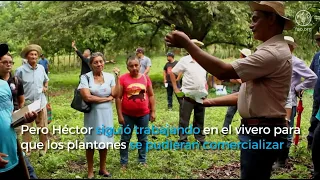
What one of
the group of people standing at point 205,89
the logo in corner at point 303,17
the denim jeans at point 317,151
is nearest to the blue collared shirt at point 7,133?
the group of people standing at point 205,89

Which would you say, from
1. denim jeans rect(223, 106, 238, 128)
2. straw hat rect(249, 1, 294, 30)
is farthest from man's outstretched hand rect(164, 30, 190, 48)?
denim jeans rect(223, 106, 238, 128)

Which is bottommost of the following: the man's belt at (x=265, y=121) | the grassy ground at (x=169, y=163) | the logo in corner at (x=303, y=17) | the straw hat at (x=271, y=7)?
the grassy ground at (x=169, y=163)

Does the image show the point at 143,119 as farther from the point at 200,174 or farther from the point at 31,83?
the point at 31,83

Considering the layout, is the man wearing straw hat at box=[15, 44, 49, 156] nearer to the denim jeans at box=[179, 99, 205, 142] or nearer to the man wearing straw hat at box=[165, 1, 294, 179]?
the denim jeans at box=[179, 99, 205, 142]

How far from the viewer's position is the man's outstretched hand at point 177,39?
7.20ft

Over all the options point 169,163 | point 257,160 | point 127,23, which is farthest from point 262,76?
point 127,23

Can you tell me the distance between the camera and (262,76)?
7.68 feet

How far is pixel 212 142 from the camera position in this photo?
619cm

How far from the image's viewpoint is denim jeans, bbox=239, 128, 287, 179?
251 centimetres

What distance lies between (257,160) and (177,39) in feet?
3.26

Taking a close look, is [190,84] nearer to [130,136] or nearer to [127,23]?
[130,136]

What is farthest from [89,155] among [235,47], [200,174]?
[235,47]

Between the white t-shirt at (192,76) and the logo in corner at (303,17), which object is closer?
the logo in corner at (303,17)

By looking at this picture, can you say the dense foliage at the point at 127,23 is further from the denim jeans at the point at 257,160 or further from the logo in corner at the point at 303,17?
the denim jeans at the point at 257,160
